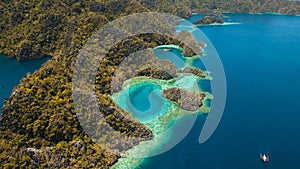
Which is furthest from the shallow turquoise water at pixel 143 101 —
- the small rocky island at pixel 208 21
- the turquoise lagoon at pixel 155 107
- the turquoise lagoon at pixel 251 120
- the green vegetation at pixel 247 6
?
the green vegetation at pixel 247 6

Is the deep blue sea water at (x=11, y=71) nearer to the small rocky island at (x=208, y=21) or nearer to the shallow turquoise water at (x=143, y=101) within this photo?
the shallow turquoise water at (x=143, y=101)

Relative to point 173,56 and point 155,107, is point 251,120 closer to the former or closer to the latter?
point 155,107

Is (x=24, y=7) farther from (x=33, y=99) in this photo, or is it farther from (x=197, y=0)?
(x=197, y=0)

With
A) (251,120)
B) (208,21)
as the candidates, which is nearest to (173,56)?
(251,120)

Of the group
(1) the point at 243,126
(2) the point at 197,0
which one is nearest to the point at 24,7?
(1) the point at 243,126

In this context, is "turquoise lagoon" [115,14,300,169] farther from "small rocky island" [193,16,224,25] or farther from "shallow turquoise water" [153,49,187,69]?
"small rocky island" [193,16,224,25]
